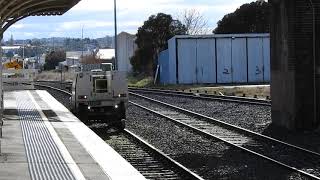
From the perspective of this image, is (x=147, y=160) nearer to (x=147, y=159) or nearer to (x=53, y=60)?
(x=147, y=159)

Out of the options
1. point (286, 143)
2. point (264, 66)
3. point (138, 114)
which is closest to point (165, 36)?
point (264, 66)

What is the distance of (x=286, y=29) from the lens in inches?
813

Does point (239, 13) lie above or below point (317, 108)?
above

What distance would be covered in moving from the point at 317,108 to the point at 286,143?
449 cm

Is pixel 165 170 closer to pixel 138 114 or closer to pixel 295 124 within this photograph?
pixel 295 124

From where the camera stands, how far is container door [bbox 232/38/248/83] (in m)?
62.7

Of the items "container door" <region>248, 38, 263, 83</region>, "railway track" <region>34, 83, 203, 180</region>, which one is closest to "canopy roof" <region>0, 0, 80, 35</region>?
"railway track" <region>34, 83, 203, 180</region>

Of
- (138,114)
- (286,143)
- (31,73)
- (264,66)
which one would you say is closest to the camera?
(286,143)

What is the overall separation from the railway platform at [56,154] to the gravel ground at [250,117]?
5901 mm

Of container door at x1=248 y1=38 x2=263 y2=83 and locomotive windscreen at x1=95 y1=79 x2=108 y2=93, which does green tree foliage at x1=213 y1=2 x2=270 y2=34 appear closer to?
container door at x1=248 y1=38 x2=263 y2=83

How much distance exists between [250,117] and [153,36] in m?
53.8

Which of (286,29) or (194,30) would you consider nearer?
(286,29)

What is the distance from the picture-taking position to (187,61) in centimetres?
6200

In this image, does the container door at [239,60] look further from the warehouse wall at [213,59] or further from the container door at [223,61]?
the container door at [223,61]
